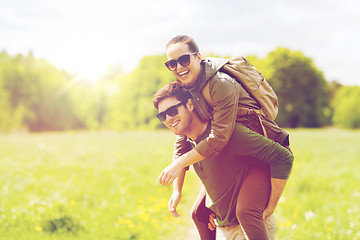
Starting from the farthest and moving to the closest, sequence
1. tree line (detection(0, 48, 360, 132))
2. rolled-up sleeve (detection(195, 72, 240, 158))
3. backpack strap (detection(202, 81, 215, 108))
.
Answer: tree line (detection(0, 48, 360, 132))
backpack strap (detection(202, 81, 215, 108))
rolled-up sleeve (detection(195, 72, 240, 158))

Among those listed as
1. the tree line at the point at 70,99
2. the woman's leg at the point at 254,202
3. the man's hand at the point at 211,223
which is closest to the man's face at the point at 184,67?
the woman's leg at the point at 254,202

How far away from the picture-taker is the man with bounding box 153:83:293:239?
8.62 feet

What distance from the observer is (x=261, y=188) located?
2.70 m

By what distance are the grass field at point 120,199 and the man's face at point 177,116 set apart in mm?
2362

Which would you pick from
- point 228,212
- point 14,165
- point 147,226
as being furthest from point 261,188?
point 14,165

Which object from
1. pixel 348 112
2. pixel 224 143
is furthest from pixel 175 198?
pixel 348 112

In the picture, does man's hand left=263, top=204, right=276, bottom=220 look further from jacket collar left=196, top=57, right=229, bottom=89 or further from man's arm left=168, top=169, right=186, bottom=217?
jacket collar left=196, top=57, right=229, bottom=89

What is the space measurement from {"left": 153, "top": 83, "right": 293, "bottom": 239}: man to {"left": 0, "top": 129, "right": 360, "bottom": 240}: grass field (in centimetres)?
190

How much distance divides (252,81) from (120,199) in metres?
4.46

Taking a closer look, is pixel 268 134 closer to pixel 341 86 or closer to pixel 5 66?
pixel 5 66

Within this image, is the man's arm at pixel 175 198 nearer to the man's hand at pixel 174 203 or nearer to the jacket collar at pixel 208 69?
the man's hand at pixel 174 203

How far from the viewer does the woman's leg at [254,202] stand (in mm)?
2654

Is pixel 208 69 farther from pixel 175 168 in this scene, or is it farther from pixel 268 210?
pixel 268 210

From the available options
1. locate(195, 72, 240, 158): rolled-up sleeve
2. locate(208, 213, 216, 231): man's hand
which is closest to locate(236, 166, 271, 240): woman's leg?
locate(195, 72, 240, 158): rolled-up sleeve
